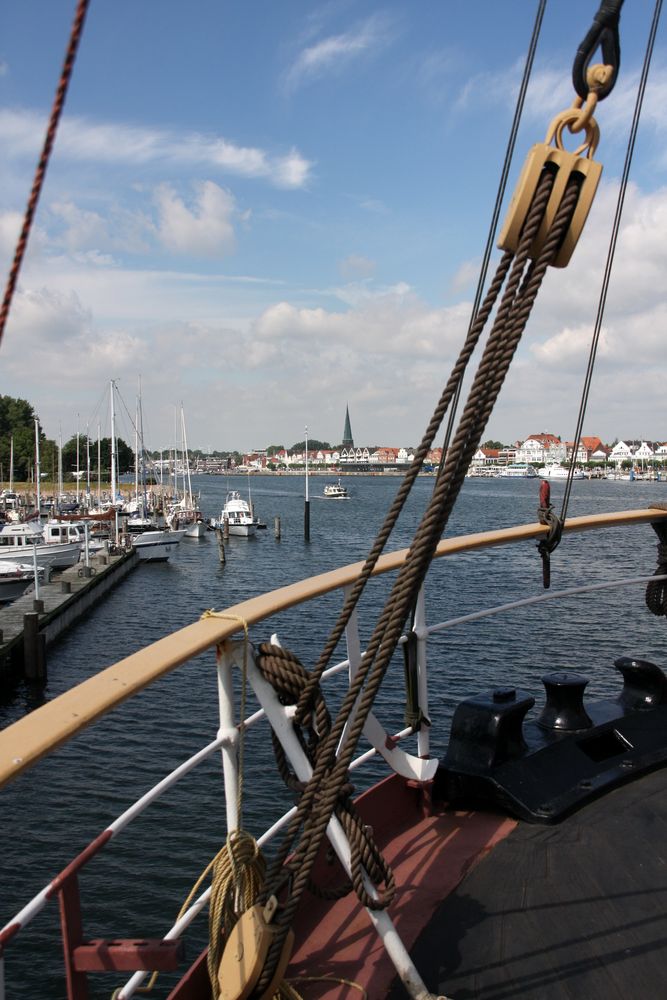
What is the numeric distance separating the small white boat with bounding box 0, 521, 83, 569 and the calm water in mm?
3590

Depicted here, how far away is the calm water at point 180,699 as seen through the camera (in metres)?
10.0

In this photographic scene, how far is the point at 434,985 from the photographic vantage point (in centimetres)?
255

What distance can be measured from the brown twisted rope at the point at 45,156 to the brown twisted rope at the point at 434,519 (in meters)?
1.18

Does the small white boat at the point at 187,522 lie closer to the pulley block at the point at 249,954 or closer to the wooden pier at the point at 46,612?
the wooden pier at the point at 46,612

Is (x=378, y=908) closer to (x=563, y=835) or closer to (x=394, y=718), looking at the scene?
(x=563, y=835)

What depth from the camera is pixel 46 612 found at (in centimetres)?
2416

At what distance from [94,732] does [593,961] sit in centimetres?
1459

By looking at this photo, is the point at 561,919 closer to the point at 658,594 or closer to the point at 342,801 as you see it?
the point at 342,801

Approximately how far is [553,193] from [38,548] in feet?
122

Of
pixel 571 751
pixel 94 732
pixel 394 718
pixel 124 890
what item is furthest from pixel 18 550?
pixel 571 751

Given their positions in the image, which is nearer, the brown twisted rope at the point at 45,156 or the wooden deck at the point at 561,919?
the brown twisted rope at the point at 45,156

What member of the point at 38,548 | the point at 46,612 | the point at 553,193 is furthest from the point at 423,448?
the point at 38,548

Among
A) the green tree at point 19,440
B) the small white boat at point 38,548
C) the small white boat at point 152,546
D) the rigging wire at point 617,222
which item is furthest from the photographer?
the green tree at point 19,440

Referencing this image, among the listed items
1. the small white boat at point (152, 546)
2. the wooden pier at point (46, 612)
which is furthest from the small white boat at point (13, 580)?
the small white boat at point (152, 546)
